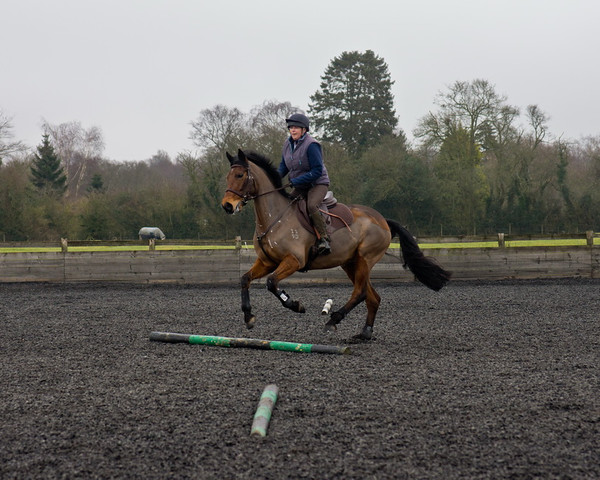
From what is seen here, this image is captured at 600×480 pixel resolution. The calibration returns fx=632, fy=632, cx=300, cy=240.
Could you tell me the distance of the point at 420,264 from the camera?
8281 millimetres

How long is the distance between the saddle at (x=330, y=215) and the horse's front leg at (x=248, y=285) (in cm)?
65

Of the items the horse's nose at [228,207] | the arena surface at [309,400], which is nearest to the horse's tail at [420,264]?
the arena surface at [309,400]

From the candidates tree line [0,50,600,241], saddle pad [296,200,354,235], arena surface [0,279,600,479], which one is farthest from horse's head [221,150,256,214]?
tree line [0,50,600,241]

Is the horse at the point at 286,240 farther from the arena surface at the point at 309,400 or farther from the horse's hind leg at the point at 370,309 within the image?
the arena surface at the point at 309,400

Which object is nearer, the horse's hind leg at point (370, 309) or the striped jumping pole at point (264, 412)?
the striped jumping pole at point (264, 412)

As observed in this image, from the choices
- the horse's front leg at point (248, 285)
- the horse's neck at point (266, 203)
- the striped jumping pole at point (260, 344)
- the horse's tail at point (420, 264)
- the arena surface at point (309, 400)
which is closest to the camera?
the arena surface at point (309, 400)

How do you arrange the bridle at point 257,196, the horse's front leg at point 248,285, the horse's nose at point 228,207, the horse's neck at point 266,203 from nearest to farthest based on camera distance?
the horse's nose at point 228,207 → the horse's front leg at point 248,285 → the bridle at point 257,196 → the horse's neck at point 266,203

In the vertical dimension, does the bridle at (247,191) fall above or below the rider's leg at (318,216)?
above

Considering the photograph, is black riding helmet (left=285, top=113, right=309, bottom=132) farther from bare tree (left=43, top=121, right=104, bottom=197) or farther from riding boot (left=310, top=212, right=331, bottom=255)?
bare tree (left=43, top=121, right=104, bottom=197)

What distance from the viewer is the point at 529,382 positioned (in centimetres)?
507

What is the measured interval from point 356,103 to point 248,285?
42622mm

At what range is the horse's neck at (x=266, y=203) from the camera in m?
7.28

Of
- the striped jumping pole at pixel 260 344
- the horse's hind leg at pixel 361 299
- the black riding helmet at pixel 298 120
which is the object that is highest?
the black riding helmet at pixel 298 120

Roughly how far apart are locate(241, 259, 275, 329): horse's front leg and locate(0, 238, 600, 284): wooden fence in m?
7.37
